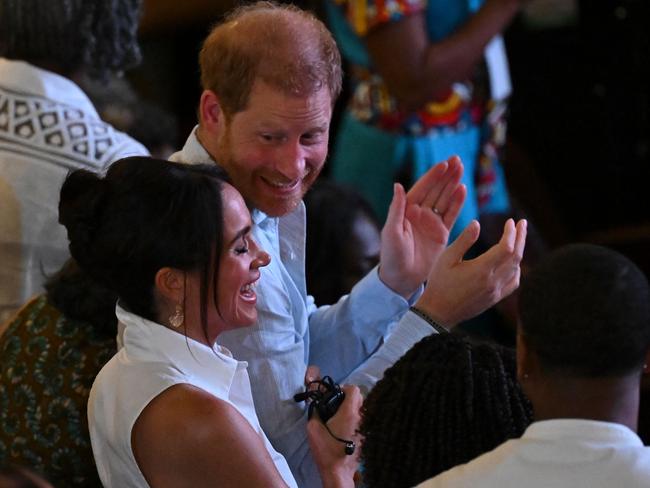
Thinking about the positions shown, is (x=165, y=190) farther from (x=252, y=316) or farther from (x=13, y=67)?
(x=13, y=67)

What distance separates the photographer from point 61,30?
263 centimetres

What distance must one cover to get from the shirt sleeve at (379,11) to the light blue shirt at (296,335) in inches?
45.4

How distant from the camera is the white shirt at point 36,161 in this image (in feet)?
8.25

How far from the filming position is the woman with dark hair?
1.91 meters

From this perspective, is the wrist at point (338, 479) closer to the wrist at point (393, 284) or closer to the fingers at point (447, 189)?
the wrist at point (393, 284)

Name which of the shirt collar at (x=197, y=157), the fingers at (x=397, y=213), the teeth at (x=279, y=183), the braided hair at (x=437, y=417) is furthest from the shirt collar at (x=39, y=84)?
the braided hair at (x=437, y=417)

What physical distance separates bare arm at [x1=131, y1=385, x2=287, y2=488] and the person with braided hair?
A: 693 mm

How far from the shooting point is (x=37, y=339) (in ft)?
7.45

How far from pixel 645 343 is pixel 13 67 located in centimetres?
142

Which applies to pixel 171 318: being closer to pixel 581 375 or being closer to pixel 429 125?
pixel 581 375

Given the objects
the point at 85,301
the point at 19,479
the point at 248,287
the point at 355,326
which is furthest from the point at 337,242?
the point at 19,479

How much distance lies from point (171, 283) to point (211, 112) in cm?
35

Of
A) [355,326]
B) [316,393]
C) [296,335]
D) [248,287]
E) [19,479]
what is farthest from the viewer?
[355,326]

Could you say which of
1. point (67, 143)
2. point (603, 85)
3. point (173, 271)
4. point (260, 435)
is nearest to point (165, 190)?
point (173, 271)
